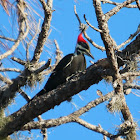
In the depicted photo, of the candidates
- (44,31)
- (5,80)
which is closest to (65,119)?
(5,80)

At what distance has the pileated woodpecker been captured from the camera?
3590 millimetres

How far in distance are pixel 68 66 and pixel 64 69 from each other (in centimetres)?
6

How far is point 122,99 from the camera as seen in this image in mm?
2445

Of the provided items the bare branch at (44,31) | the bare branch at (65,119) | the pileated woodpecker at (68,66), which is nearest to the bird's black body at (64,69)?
the pileated woodpecker at (68,66)

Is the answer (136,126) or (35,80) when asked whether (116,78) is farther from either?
(35,80)

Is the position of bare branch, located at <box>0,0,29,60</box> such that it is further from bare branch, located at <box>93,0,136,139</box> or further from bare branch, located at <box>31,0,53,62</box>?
bare branch, located at <box>93,0,136,139</box>

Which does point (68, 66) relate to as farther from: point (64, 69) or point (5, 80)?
point (5, 80)

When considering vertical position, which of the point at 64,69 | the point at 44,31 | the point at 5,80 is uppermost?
the point at 64,69

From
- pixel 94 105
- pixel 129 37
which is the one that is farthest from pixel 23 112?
pixel 129 37

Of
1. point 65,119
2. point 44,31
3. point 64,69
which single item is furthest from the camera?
point 64,69

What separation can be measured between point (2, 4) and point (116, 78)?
3.48ft

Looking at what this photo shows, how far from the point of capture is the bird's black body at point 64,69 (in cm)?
359

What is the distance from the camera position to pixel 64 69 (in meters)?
3.71

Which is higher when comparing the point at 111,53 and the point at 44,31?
the point at 44,31
